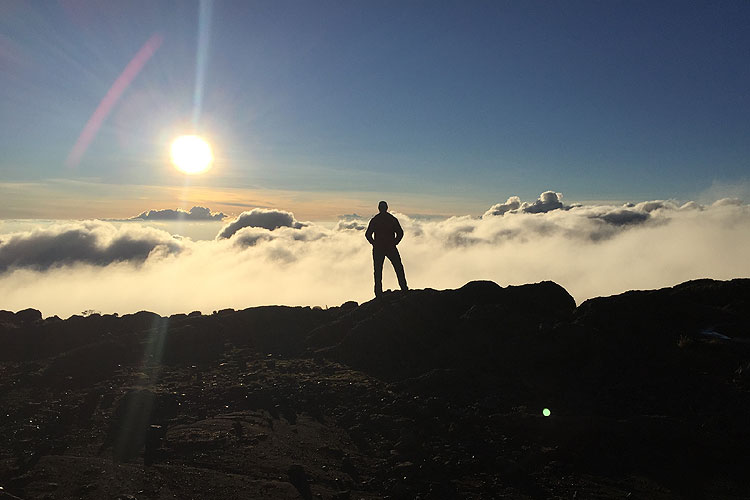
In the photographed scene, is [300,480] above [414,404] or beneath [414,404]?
beneath

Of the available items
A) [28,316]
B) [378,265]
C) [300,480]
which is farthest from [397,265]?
[28,316]

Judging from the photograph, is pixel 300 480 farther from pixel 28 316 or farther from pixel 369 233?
pixel 28 316

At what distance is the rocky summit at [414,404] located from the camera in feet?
20.9

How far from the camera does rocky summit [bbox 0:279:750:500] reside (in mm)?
6375

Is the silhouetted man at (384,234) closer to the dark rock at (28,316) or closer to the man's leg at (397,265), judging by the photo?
the man's leg at (397,265)

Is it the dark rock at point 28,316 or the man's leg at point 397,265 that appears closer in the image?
the man's leg at point 397,265

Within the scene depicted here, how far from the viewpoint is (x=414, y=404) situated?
29.7ft

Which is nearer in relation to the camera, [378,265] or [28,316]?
[378,265]

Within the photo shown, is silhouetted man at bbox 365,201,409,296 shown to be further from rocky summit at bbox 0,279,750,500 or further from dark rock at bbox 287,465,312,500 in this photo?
dark rock at bbox 287,465,312,500

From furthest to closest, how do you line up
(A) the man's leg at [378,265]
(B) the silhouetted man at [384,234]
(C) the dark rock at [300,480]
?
(A) the man's leg at [378,265]
(B) the silhouetted man at [384,234]
(C) the dark rock at [300,480]

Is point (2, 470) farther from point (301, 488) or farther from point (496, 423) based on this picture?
point (496, 423)

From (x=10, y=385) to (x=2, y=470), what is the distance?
18.0 ft

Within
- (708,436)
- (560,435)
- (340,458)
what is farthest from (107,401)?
(708,436)

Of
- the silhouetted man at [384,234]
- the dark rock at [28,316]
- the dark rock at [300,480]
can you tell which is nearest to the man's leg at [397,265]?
the silhouetted man at [384,234]
